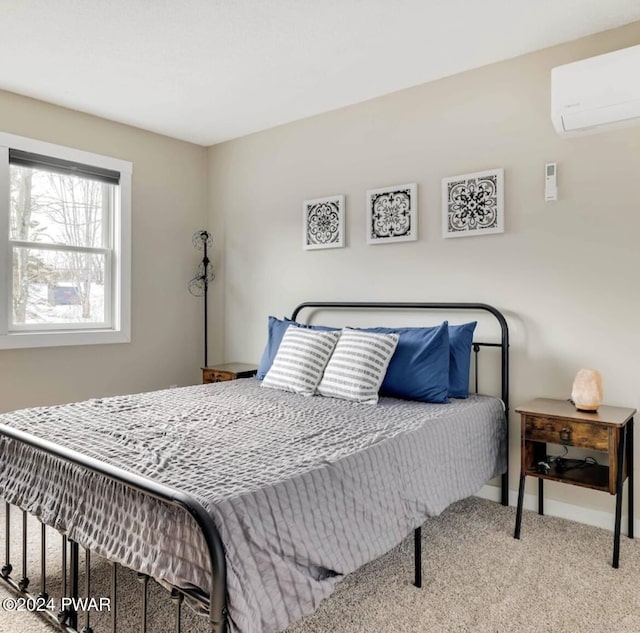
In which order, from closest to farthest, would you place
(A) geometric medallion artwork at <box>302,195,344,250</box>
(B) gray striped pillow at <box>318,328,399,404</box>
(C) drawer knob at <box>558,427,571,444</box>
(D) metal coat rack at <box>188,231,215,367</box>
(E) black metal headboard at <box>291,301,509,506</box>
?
1. (C) drawer knob at <box>558,427,571,444</box>
2. (B) gray striped pillow at <box>318,328,399,404</box>
3. (E) black metal headboard at <box>291,301,509,506</box>
4. (A) geometric medallion artwork at <box>302,195,344,250</box>
5. (D) metal coat rack at <box>188,231,215,367</box>

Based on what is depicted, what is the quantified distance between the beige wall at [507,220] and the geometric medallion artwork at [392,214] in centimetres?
6

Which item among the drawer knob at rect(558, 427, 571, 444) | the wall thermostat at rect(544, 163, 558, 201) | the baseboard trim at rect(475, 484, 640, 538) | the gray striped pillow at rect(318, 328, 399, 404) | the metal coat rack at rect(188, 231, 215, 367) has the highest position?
the wall thermostat at rect(544, 163, 558, 201)

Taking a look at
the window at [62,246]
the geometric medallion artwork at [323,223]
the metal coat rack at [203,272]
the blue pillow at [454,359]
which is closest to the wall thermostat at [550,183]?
the blue pillow at [454,359]

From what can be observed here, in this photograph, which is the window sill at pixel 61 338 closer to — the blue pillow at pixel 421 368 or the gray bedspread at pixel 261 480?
the gray bedspread at pixel 261 480

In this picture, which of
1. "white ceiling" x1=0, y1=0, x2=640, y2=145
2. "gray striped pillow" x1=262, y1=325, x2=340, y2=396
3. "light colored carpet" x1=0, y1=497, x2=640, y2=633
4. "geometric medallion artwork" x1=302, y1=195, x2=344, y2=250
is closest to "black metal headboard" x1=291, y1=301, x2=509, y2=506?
"light colored carpet" x1=0, y1=497, x2=640, y2=633

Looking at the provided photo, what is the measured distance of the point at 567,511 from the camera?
9.09 feet

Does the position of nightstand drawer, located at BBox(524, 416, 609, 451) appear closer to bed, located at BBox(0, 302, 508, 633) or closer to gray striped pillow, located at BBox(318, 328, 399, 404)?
bed, located at BBox(0, 302, 508, 633)

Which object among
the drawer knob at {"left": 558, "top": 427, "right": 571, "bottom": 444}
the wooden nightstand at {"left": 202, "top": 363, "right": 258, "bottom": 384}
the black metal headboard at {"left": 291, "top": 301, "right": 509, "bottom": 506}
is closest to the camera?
the drawer knob at {"left": 558, "top": 427, "right": 571, "bottom": 444}

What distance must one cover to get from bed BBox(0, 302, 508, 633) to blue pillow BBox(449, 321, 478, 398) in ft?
0.34

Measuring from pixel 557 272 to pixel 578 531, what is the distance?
4.37 ft

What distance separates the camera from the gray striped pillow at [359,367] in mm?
2740

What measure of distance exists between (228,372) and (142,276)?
1.09m

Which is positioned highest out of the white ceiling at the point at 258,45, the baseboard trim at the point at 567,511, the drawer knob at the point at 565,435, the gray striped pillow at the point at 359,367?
the white ceiling at the point at 258,45

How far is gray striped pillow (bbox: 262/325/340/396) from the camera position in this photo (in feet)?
9.66
